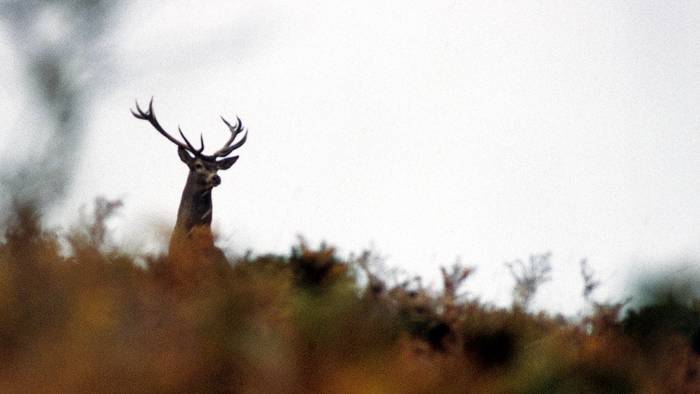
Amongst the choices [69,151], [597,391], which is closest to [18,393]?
[69,151]

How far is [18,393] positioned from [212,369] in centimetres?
73

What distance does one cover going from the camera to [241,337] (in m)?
3.77

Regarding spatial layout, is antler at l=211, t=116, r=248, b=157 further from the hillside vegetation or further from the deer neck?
the hillside vegetation

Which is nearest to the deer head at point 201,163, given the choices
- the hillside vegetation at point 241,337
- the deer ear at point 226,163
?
the deer ear at point 226,163

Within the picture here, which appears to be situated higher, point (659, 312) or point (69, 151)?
point (659, 312)

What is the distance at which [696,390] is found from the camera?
586 centimetres

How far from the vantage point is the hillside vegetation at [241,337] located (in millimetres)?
3311

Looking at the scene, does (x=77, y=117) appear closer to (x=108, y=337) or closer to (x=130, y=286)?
(x=130, y=286)

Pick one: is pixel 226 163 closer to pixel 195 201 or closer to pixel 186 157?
pixel 186 157

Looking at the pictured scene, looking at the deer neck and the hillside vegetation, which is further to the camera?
the deer neck

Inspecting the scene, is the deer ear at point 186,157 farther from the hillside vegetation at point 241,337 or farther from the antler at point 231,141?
the hillside vegetation at point 241,337

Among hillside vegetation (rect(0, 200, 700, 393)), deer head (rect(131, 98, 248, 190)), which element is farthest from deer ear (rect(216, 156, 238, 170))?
hillside vegetation (rect(0, 200, 700, 393))

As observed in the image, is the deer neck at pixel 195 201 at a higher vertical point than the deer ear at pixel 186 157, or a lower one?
lower

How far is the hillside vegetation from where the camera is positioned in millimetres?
3311
